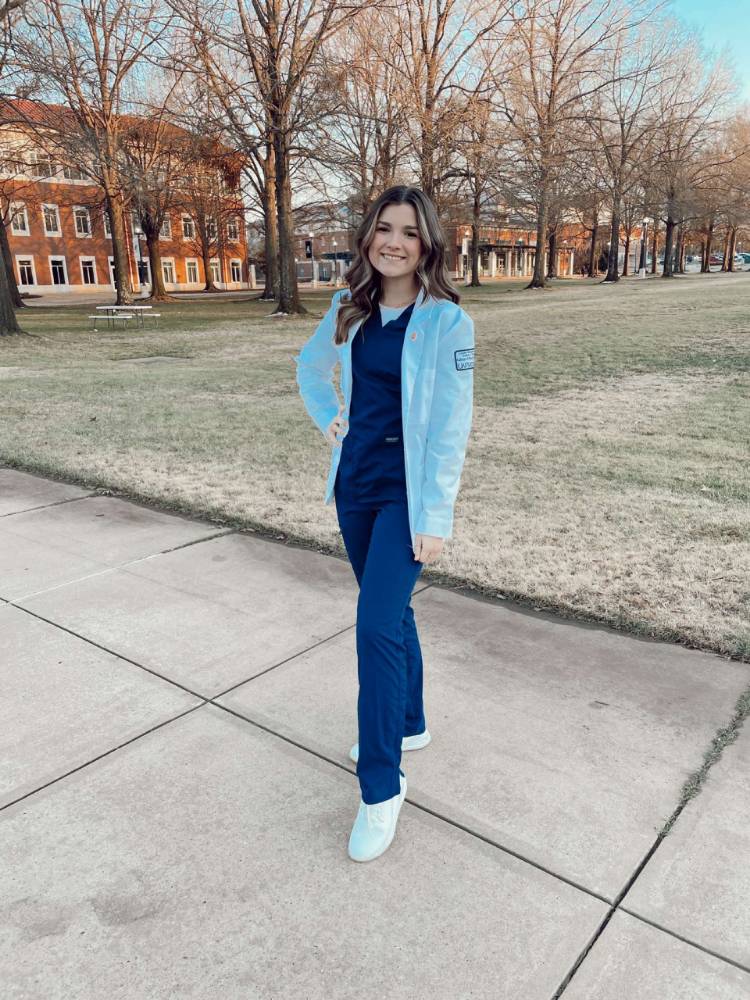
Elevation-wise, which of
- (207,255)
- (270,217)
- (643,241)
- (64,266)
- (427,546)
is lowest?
(427,546)

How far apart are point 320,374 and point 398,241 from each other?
641 millimetres

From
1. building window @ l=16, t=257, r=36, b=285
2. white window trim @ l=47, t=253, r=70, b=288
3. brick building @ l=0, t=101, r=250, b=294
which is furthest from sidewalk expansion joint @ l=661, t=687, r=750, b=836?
white window trim @ l=47, t=253, r=70, b=288

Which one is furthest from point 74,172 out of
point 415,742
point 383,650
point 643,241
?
point 643,241

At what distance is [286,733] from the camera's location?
9.37 feet

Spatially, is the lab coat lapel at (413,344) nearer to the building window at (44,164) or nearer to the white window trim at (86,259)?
the building window at (44,164)

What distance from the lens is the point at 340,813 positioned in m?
2.43

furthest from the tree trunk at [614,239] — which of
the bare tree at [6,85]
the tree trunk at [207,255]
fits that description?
the bare tree at [6,85]

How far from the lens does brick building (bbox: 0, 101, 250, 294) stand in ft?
168

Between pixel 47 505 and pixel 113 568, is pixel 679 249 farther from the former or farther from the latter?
pixel 113 568

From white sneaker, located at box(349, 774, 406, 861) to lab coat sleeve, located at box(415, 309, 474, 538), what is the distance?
0.85 metres

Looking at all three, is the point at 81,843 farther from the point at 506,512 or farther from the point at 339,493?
the point at 506,512

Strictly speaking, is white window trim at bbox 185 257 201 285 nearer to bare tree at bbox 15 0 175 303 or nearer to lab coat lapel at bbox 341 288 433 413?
bare tree at bbox 15 0 175 303

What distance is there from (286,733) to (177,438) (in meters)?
5.59

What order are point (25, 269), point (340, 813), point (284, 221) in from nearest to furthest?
point (340, 813) → point (284, 221) → point (25, 269)
